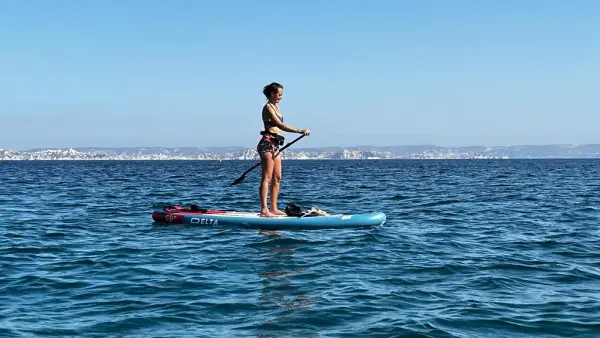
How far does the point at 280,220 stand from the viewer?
13.2 m

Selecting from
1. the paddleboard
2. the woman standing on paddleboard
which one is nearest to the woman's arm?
the woman standing on paddleboard

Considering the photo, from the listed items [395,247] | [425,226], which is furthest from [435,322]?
[425,226]

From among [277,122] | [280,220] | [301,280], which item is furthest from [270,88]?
[301,280]

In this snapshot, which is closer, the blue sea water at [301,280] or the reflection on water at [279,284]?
the blue sea water at [301,280]

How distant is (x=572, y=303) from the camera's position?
23.5 feet

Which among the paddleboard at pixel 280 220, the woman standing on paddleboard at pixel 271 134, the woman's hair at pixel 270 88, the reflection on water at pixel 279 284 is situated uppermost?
the woman's hair at pixel 270 88

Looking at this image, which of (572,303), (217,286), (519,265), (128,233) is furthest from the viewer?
(128,233)

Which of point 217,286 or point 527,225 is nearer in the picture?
point 217,286

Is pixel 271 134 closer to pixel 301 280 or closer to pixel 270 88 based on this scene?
pixel 270 88

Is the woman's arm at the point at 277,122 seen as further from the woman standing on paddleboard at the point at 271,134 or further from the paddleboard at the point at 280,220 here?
the paddleboard at the point at 280,220

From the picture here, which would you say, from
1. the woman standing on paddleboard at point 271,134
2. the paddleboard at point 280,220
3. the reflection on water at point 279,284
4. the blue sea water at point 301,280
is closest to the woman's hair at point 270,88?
the woman standing on paddleboard at point 271,134

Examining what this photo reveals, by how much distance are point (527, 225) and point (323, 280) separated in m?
7.92

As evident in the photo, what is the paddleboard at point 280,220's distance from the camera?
43.3ft

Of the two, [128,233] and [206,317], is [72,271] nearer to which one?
[206,317]
